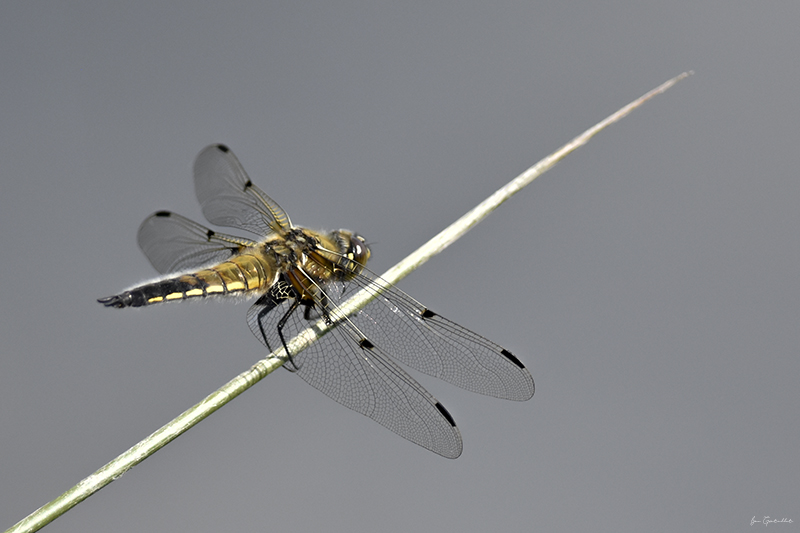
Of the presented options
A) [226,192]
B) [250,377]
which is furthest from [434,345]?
[226,192]

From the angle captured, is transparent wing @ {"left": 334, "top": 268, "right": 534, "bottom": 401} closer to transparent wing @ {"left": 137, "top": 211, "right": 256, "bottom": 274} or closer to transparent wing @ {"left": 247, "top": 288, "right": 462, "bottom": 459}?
transparent wing @ {"left": 247, "top": 288, "right": 462, "bottom": 459}

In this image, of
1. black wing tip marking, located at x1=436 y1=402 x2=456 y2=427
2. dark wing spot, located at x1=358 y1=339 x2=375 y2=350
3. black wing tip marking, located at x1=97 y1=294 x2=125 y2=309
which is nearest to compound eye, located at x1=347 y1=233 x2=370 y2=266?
dark wing spot, located at x1=358 y1=339 x2=375 y2=350

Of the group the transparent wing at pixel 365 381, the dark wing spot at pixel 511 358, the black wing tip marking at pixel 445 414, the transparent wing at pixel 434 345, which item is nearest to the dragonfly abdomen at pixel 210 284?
the transparent wing at pixel 365 381

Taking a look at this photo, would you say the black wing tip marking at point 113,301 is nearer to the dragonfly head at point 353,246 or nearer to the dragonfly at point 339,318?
the dragonfly at point 339,318

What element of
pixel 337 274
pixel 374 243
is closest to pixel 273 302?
pixel 337 274

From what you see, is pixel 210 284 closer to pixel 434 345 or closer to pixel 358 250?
pixel 358 250

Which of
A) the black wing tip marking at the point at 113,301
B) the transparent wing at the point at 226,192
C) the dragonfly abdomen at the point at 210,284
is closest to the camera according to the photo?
the black wing tip marking at the point at 113,301
